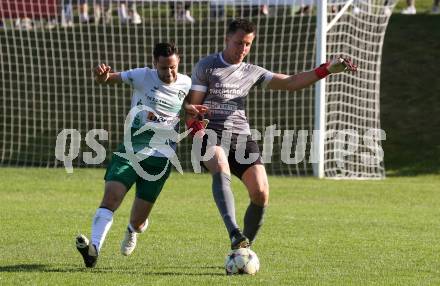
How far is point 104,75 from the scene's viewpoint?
29.5 ft

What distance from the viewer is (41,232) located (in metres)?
11.3

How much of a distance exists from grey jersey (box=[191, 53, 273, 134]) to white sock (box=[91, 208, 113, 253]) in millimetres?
1183

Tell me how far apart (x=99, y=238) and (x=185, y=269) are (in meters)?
0.76

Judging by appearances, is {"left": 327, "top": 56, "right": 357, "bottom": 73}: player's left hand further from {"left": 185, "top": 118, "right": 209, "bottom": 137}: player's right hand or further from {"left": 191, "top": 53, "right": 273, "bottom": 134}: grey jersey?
{"left": 185, "top": 118, "right": 209, "bottom": 137}: player's right hand

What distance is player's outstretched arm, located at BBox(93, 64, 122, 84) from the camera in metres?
8.95

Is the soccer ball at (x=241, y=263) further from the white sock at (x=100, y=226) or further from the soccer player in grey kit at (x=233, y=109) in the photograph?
the white sock at (x=100, y=226)

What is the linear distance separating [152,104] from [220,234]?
8.75 feet

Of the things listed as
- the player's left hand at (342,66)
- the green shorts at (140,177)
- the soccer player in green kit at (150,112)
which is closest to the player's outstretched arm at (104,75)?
the soccer player in green kit at (150,112)

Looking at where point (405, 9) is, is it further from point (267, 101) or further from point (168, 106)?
point (168, 106)

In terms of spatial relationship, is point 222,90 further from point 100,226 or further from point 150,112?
point 100,226

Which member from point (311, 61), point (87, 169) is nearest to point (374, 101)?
point (311, 61)

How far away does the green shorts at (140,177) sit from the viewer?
29.2ft

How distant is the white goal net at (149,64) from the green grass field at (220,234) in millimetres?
2823

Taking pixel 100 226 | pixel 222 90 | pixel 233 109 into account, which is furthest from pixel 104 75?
pixel 100 226
